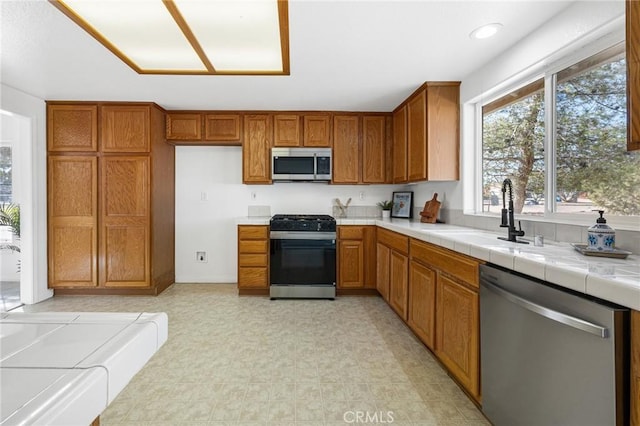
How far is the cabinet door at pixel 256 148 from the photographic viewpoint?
12.4ft

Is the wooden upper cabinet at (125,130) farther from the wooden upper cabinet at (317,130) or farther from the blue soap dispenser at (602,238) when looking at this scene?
the blue soap dispenser at (602,238)

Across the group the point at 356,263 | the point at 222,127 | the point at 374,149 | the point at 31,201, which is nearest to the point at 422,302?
the point at 356,263

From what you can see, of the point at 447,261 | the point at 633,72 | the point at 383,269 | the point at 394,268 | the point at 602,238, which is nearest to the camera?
the point at 633,72

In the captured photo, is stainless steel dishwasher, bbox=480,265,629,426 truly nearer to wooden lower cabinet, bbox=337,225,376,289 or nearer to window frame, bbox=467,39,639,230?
window frame, bbox=467,39,639,230

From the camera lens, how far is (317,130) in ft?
12.5

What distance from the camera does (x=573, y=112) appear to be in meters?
1.80

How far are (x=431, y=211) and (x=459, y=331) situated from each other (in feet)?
5.05

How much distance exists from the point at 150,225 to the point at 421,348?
306 centimetres

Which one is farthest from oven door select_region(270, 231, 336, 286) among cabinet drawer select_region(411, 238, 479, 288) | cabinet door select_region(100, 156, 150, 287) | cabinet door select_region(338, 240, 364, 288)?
cabinet door select_region(100, 156, 150, 287)

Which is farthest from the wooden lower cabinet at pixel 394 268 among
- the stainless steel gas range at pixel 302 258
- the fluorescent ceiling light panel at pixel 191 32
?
the fluorescent ceiling light panel at pixel 191 32

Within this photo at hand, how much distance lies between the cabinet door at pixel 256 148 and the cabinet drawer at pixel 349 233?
1.15 meters

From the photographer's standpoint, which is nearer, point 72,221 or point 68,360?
point 68,360

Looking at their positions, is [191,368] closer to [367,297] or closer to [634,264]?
[367,297]

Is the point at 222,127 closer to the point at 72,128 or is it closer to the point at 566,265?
the point at 72,128
